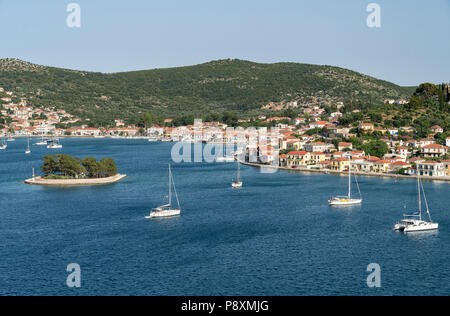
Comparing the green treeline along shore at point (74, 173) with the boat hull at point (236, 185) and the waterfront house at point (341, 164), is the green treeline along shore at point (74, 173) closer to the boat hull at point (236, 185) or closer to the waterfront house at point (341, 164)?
the boat hull at point (236, 185)

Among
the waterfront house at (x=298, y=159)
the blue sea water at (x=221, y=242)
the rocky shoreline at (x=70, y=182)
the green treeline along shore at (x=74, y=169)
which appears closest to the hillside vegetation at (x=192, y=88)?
the waterfront house at (x=298, y=159)

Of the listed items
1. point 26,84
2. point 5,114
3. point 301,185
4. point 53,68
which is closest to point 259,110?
point 5,114

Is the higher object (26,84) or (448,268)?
(26,84)

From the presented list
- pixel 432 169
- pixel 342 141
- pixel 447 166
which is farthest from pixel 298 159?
pixel 447 166

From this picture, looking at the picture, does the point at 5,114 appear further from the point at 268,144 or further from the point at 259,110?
the point at 268,144

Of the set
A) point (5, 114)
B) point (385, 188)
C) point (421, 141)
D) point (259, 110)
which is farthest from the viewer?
point (259, 110)
